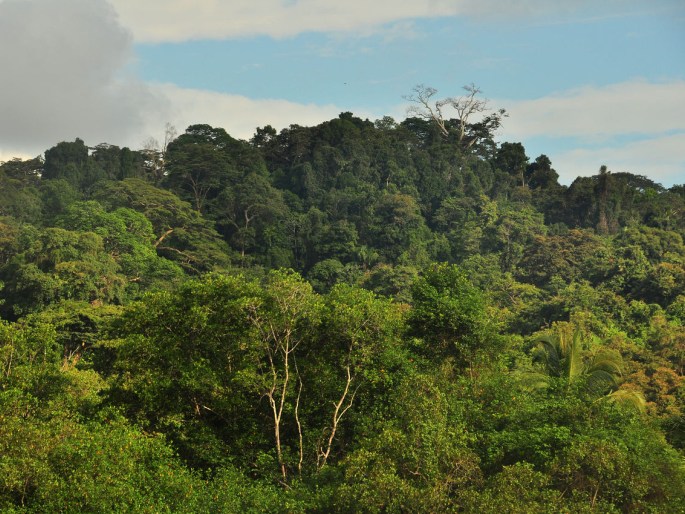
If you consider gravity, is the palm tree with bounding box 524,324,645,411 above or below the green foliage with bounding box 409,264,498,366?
below

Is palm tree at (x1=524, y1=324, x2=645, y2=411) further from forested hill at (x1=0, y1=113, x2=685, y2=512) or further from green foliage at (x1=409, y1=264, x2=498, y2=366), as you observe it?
green foliage at (x1=409, y1=264, x2=498, y2=366)

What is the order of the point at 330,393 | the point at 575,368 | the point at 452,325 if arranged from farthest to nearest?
the point at 575,368
the point at 452,325
the point at 330,393

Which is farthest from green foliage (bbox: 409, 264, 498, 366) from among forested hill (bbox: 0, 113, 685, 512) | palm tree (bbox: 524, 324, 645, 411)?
palm tree (bbox: 524, 324, 645, 411)

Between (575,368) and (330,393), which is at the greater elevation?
(575,368)

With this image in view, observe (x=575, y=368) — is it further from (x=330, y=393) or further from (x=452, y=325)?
(x=330, y=393)

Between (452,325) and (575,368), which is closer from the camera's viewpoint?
(452,325)

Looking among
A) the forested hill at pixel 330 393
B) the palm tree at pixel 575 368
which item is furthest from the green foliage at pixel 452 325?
the palm tree at pixel 575 368

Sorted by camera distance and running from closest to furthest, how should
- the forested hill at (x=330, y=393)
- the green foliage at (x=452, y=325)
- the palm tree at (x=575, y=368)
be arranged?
the forested hill at (x=330, y=393) < the green foliage at (x=452, y=325) < the palm tree at (x=575, y=368)

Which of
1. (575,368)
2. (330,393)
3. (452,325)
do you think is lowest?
(330,393)

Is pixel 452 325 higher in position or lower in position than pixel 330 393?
higher

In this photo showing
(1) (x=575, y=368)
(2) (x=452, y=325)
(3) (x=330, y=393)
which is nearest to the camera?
(3) (x=330, y=393)

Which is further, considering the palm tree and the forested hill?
the palm tree

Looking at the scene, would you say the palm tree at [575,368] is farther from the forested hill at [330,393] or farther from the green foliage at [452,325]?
the green foliage at [452,325]

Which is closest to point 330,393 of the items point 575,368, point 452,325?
point 452,325
